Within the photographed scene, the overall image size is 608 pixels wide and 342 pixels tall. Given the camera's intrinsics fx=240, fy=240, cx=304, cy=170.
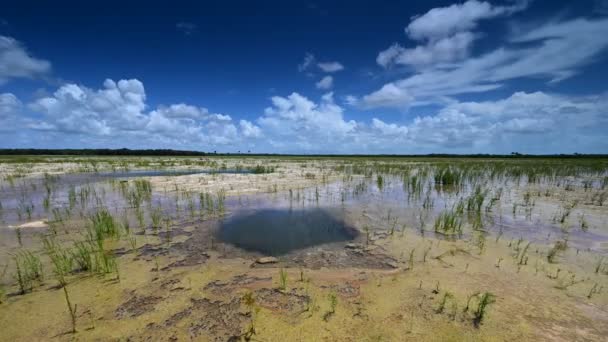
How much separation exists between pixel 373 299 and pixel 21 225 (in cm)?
953

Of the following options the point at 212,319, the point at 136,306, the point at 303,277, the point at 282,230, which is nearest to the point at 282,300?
the point at 303,277

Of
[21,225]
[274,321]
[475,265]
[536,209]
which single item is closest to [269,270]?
[274,321]

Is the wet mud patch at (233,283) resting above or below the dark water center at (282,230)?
below

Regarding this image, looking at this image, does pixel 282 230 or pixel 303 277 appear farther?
pixel 282 230

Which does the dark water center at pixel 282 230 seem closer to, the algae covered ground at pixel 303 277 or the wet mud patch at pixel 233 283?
the algae covered ground at pixel 303 277

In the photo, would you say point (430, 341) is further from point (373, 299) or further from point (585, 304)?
point (585, 304)

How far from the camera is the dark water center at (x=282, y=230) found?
5.69 metres

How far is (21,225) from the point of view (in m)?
6.75

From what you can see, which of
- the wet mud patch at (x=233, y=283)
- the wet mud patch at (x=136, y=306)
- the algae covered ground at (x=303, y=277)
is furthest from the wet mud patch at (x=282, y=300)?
the wet mud patch at (x=136, y=306)

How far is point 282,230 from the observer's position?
671cm

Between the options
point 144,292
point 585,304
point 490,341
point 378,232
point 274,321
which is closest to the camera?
point 490,341

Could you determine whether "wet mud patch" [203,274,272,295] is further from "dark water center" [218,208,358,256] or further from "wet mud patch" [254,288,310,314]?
"dark water center" [218,208,358,256]

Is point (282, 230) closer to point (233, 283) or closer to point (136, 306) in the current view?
point (233, 283)

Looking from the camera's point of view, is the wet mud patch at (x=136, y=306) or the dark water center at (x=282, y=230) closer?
the wet mud patch at (x=136, y=306)
